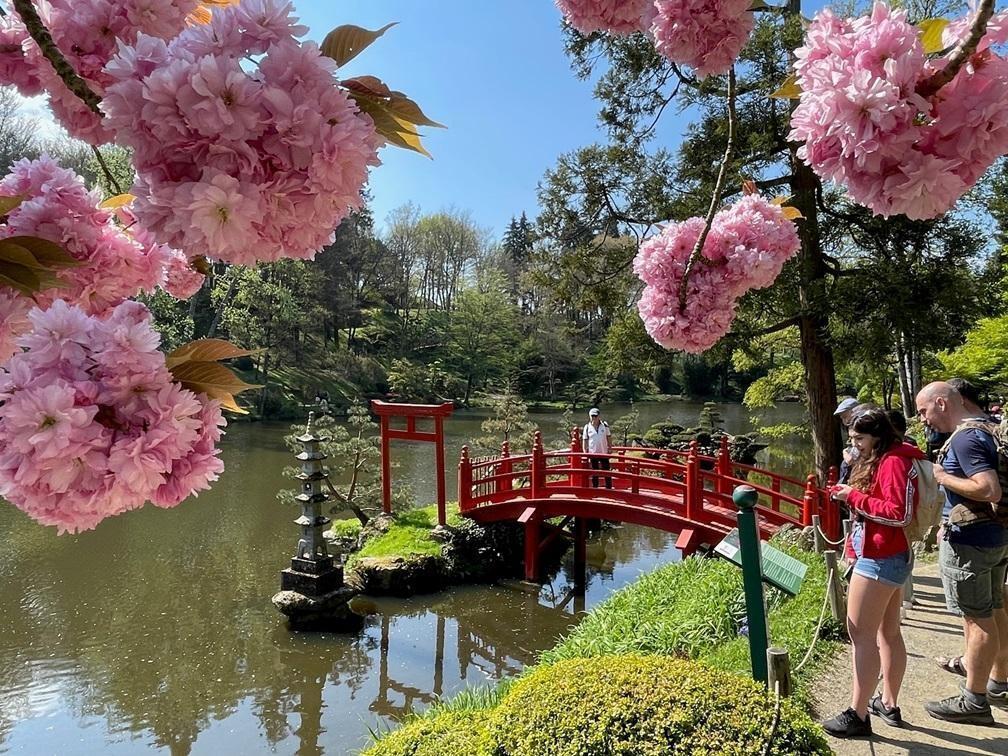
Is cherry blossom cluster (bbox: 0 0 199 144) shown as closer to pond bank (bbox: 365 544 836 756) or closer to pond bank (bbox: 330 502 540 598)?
pond bank (bbox: 365 544 836 756)

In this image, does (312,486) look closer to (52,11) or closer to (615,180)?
(615,180)

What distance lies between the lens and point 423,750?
98.1 inches

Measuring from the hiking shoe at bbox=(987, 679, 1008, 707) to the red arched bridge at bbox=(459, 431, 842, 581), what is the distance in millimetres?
3206

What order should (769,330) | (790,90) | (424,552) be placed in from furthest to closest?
(424,552) → (769,330) → (790,90)

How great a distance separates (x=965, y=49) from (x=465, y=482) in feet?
28.5

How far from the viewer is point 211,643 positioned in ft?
23.5

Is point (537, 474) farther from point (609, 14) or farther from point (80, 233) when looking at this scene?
point (80, 233)

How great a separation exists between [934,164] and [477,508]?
8.84 m

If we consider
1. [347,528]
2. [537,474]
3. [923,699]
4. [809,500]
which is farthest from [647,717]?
[347,528]

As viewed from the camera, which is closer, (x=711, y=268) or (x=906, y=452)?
(x=711, y=268)

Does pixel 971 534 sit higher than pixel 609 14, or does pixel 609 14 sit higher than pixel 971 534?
pixel 609 14

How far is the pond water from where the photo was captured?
5.74 m

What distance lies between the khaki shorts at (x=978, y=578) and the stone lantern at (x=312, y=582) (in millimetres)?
6227

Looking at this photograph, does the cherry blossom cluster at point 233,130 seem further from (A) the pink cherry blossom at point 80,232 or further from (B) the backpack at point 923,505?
(B) the backpack at point 923,505
